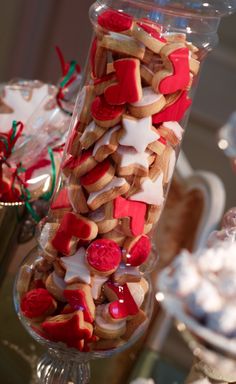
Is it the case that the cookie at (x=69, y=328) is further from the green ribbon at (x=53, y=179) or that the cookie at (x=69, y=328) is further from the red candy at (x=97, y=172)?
the green ribbon at (x=53, y=179)

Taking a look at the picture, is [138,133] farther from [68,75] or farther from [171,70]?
[68,75]

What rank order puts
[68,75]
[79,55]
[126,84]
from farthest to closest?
1. [79,55]
2. [68,75]
3. [126,84]

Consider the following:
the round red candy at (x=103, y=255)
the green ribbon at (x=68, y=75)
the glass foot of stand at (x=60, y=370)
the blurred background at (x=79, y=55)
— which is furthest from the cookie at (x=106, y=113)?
the blurred background at (x=79, y=55)

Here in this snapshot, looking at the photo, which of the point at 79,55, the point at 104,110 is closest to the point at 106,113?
the point at 104,110

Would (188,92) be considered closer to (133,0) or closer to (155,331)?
(133,0)

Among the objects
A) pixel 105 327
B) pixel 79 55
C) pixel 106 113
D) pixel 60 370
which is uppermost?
pixel 106 113

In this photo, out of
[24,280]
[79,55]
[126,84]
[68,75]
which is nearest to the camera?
[126,84]

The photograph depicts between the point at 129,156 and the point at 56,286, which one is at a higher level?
the point at 129,156

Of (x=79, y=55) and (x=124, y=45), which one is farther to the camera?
(x=79, y=55)
